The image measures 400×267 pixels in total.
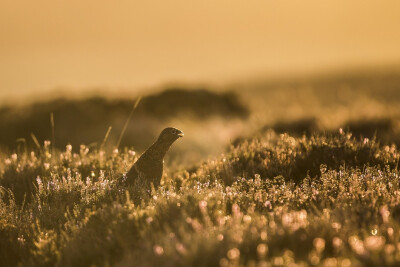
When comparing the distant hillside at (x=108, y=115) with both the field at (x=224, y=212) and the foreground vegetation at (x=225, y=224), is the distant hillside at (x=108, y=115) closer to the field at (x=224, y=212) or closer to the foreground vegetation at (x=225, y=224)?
the field at (x=224, y=212)

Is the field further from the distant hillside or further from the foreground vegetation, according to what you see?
the distant hillside

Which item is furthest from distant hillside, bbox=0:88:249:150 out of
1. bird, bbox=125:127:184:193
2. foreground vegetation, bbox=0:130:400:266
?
foreground vegetation, bbox=0:130:400:266

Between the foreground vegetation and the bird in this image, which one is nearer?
the foreground vegetation

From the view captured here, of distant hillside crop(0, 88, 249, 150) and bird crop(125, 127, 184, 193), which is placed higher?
bird crop(125, 127, 184, 193)

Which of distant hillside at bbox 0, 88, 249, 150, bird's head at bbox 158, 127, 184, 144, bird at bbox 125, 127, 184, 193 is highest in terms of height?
bird's head at bbox 158, 127, 184, 144

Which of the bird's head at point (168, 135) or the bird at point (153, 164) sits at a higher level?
the bird's head at point (168, 135)

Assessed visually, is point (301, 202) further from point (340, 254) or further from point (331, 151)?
point (331, 151)

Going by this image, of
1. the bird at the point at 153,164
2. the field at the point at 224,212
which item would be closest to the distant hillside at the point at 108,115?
the field at the point at 224,212
